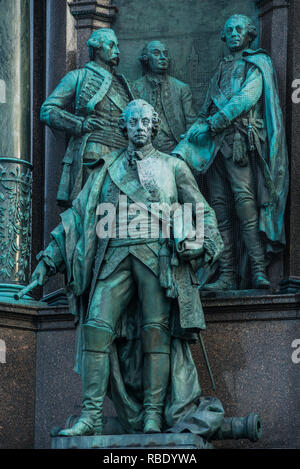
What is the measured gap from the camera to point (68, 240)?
1340 centimetres

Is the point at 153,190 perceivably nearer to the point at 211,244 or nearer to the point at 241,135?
the point at 211,244

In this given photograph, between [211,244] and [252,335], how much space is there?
1.51 m

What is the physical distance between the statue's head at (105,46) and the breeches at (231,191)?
1392 mm

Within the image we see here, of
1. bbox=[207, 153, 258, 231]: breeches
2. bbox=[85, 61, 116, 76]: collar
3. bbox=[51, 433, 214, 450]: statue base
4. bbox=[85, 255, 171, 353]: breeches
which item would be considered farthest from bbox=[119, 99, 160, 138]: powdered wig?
bbox=[51, 433, 214, 450]: statue base

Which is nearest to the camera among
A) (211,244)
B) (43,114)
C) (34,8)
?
(211,244)

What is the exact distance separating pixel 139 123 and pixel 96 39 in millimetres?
2306

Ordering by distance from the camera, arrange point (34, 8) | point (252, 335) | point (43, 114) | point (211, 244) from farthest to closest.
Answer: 1. point (34, 8)
2. point (43, 114)
3. point (252, 335)
4. point (211, 244)

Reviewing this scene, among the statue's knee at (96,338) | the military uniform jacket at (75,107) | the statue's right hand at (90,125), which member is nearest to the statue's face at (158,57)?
the military uniform jacket at (75,107)

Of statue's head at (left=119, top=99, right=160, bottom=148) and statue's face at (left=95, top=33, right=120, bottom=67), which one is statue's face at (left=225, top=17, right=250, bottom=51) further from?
statue's head at (left=119, top=99, right=160, bottom=148)

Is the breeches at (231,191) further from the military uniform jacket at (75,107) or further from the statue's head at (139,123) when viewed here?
the statue's head at (139,123)

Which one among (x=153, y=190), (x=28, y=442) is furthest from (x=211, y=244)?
(x=28, y=442)

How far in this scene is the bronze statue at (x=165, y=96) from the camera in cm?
1558

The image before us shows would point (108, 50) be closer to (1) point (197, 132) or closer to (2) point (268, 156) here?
(1) point (197, 132)

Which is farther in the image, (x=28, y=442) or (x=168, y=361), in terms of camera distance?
(x=28, y=442)
